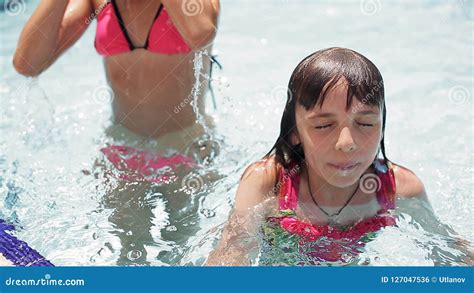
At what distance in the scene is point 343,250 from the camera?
10.3ft

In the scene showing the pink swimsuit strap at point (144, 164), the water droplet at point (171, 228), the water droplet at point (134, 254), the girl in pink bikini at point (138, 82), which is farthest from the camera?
the pink swimsuit strap at point (144, 164)

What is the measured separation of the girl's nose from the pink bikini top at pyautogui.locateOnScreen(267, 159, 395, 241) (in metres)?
0.42

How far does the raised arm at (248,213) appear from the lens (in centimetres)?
299

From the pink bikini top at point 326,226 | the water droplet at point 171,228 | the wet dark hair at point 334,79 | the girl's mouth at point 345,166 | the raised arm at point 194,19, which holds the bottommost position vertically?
the water droplet at point 171,228

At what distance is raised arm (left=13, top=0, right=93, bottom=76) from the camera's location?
357 centimetres

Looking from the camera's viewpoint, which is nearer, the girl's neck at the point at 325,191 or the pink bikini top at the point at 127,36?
the girl's neck at the point at 325,191

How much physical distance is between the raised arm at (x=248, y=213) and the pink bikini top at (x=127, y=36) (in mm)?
891

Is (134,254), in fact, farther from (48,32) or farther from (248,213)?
(48,32)

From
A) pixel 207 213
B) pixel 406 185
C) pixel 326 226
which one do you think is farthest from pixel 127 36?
pixel 406 185

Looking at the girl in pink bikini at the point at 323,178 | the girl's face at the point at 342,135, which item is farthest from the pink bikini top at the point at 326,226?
the girl's face at the point at 342,135

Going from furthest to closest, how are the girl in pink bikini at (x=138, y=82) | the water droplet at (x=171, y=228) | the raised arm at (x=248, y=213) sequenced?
the girl in pink bikini at (x=138, y=82) < the water droplet at (x=171, y=228) < the raised arm at (x=248, y=213)

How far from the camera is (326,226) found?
10.3ft

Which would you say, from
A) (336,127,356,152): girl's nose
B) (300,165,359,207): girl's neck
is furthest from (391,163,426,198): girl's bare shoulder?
(336,127,356,152): girl's nose

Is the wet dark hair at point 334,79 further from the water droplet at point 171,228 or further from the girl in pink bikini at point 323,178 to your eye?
the water droplet at point 171,228
